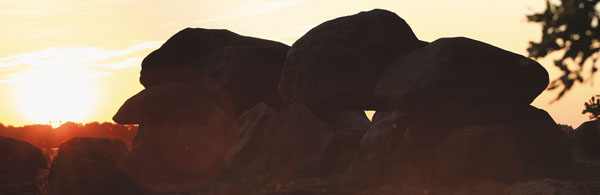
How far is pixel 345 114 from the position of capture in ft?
70.5

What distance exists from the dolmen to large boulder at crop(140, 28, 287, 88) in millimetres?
36

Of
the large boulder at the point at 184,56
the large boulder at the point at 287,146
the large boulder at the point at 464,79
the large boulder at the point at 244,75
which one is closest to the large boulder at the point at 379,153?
the large boulder at the point at 464,79

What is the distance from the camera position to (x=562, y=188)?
450 inches

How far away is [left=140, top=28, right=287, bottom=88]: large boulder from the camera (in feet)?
73.6

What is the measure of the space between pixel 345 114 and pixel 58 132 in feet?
96.5

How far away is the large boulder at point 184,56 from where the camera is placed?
2244 cm

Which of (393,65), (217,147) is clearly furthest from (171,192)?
(393,65)

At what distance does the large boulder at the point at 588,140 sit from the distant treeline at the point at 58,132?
28.1 metres

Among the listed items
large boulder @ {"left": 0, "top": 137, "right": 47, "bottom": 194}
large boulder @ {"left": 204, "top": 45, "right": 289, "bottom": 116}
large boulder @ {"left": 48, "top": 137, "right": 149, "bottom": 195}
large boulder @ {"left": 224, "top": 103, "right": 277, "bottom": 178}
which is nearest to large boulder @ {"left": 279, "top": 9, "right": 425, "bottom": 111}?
large boulder @ {"left": 224, "top": 103, "right": 277, "bottom": 178}

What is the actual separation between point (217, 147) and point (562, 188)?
36.2 ft

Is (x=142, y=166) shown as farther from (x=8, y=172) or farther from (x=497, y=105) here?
(x=497, y=105)

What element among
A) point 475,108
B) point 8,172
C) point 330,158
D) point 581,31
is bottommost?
point 8,172

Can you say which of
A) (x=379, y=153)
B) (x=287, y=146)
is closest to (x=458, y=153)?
(x=379, y=153)

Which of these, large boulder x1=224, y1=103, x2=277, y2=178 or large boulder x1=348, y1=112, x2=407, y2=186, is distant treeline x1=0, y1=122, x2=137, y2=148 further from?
large boulder x1=348, y1=112, x2=407, y2=186
